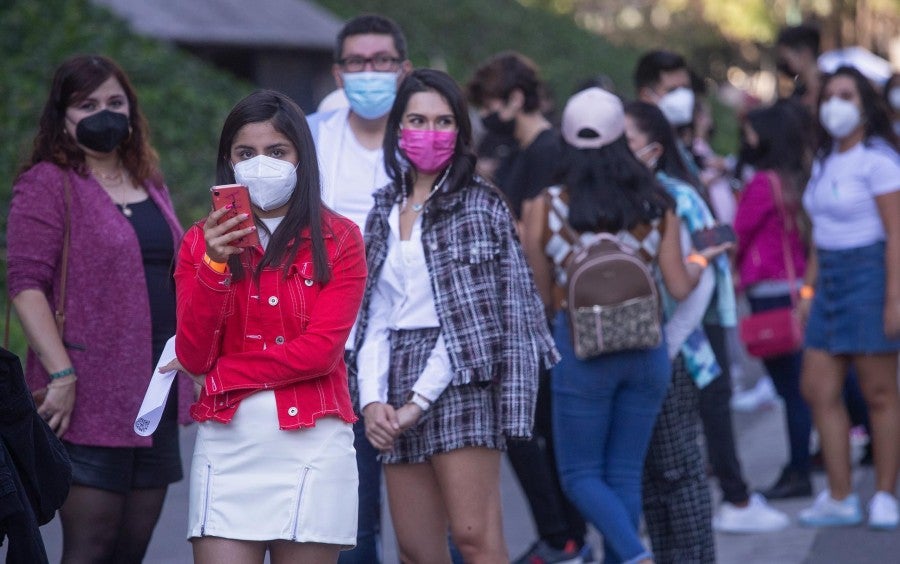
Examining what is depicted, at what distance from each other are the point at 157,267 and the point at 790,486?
4294 mm

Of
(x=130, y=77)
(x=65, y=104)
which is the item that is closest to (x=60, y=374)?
(x=65, y=104)

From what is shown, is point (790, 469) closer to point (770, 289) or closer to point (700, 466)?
point (770, 289)

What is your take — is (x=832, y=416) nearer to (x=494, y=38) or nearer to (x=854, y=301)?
(x=854, y=301)

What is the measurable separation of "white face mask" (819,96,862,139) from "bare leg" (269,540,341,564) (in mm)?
3993

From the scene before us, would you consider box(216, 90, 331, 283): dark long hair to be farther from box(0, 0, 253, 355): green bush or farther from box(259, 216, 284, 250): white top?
box(0, 0, 253, 355): green bush

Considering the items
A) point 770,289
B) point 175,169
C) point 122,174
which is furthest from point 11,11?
point 122,174

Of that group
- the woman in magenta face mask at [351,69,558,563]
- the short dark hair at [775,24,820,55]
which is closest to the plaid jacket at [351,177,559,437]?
the woman in magenta face mask at [351,69,558,563]

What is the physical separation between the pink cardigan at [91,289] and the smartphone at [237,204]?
3.87ft

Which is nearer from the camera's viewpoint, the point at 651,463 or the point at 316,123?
the point at 316,123

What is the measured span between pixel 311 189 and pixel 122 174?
1.31 metres

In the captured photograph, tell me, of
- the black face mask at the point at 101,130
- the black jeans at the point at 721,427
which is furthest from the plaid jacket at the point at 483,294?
the black jeans at the point at 721,427

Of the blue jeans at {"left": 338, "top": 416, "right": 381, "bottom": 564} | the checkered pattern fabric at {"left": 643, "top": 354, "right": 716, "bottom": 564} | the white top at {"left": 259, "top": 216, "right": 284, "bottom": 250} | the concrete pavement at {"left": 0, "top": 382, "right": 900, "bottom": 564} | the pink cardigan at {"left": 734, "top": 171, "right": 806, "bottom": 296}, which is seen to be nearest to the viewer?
the white top at {"left": 259, "top": 216, "right": 284, "bottom": 250}

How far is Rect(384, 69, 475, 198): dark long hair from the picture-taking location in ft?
15.4

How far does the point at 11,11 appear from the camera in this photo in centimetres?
1323
